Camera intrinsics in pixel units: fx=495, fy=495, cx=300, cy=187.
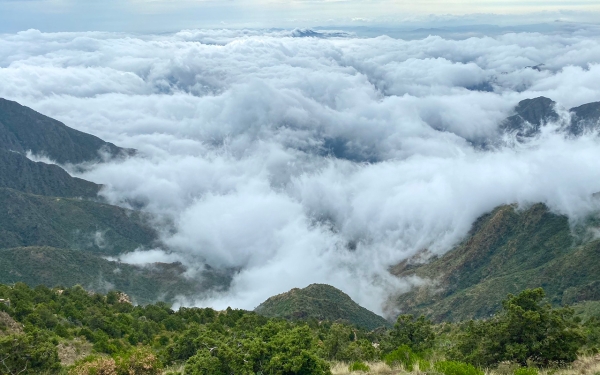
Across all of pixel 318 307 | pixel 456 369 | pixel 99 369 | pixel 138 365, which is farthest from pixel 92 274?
pixel 456 369

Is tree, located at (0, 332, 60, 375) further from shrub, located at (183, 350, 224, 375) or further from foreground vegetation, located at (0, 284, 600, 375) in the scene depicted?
shrub, located at (183, 350, 224, 375)

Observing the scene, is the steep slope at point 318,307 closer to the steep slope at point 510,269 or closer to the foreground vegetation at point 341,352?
the steep slope at point 510,269

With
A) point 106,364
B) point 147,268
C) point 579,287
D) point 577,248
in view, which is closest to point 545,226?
point 577,248

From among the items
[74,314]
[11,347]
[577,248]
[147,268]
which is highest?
[11,347]

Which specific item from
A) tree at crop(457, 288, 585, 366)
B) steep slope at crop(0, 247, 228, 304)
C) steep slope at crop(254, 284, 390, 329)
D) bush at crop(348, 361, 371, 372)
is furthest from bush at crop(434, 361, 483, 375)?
steep slope at crop(0, 247, 228, 304)

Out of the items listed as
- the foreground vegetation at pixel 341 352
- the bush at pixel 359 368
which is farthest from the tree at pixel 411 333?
the bush at pixel 359 368

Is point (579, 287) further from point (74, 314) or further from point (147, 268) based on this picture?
point (147, 268)
